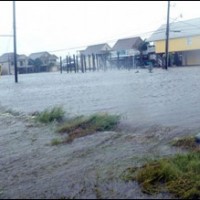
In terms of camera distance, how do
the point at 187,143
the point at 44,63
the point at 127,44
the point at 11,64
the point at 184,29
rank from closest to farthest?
the point at 187,143 → the point at 184,29 → the point at 127,44 → the point at 11,64 → the point at 44,63

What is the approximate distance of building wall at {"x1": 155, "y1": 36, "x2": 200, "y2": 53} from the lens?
47.4 m

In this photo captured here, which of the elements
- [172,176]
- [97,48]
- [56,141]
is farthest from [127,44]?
[172,176]

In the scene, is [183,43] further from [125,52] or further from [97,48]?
[97,48]

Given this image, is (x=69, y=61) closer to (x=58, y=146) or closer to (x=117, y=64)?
(x=117, y=64)

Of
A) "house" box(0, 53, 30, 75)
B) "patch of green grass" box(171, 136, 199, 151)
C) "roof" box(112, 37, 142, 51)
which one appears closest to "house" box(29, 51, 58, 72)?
"house" box(0, 53, 30, 75)

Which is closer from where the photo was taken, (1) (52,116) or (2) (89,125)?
(2) (89,125)

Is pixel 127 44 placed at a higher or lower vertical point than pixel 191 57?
higher

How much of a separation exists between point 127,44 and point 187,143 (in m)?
61.5

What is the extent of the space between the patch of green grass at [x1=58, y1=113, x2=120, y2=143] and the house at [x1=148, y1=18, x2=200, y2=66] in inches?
1616

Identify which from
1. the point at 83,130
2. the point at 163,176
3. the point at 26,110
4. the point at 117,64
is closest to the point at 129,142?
the point at 83,130

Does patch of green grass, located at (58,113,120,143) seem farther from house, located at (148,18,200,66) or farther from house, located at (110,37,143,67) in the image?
house, located at (110,37,143,67)

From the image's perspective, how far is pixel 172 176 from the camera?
4.18 metres

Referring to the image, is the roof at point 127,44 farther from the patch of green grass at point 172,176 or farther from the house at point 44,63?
the patch of green grass at point 172,176

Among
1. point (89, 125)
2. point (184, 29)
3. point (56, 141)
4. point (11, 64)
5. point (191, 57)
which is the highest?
point (184, 29)
